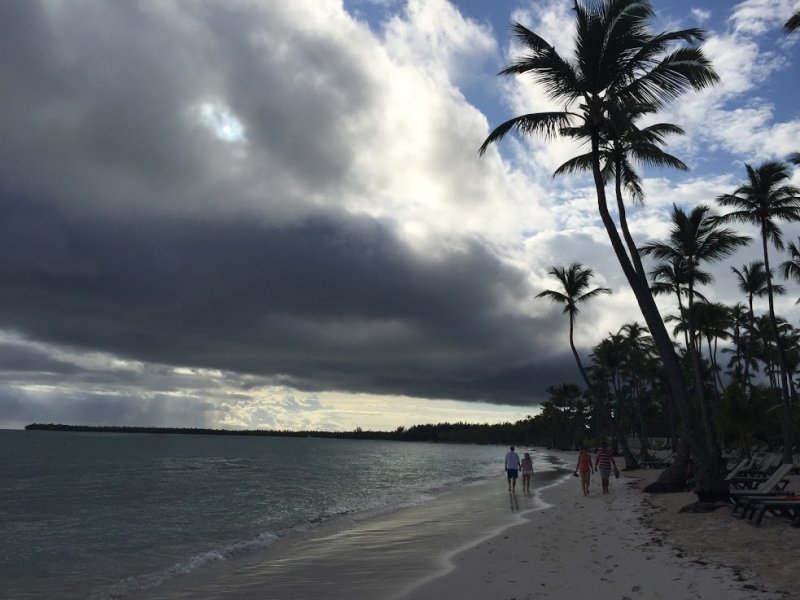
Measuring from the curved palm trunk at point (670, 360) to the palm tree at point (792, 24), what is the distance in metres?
4.29

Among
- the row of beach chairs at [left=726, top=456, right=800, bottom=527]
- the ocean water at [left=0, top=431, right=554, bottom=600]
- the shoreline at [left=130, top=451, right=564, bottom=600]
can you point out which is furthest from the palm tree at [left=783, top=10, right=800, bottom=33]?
the ocean water at [left=0, top=431, right=554, bottom=600]

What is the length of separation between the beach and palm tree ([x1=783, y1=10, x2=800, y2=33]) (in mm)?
10728

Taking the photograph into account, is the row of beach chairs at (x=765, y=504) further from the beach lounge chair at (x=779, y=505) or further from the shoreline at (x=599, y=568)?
the shoreline at (x=599, y=568)

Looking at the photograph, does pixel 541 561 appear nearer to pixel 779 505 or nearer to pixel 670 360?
pixel 779 505

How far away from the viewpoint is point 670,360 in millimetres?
15023

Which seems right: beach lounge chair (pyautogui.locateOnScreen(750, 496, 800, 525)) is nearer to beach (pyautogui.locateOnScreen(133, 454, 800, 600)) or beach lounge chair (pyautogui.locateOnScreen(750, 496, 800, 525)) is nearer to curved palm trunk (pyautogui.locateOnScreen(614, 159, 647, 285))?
beach (pyautogui.locateOnScreen(133, 454, 800, 600))

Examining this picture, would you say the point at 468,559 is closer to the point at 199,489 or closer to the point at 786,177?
the point at 786,177

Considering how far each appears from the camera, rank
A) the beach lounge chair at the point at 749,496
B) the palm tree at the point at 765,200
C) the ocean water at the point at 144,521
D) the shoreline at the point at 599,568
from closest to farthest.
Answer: the shoreline at the point at 599,568
the beach lounge chair at the point at 749,496
the ocean water at the point at 144,521
the palm tree at the point at 765,200

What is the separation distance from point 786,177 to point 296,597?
81.7 feet

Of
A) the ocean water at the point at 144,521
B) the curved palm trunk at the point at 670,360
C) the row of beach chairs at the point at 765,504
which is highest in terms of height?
the curved palm trunk at the point at 670,360

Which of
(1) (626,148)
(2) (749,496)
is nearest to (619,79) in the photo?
(1) (626,148)

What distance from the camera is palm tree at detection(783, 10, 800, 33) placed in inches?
526

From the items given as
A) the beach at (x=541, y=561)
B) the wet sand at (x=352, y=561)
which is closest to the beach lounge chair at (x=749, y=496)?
the beach at (x=541, y=561)

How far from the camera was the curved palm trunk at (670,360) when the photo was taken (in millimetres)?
13820
